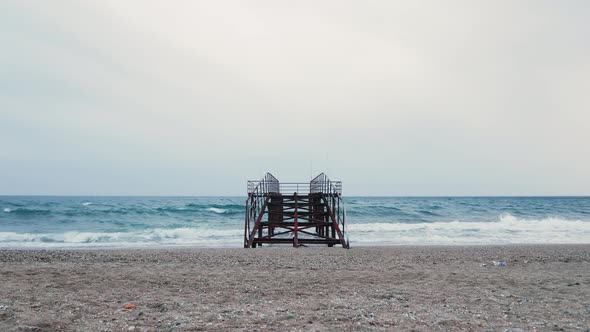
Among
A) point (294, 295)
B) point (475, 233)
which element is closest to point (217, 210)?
point (475, 233)

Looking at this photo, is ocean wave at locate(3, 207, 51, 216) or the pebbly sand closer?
the pebbly sand

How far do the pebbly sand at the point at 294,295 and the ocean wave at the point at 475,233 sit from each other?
49.6 ft

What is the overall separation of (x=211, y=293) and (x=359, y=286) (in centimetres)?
344

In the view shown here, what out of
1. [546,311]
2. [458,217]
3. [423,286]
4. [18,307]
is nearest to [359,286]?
[423,286]

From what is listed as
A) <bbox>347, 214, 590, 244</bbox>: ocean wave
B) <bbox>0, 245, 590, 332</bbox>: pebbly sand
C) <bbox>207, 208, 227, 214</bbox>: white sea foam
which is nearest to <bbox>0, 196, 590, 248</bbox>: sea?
<bbox>347, 214, 590, 244</bbox>: ocean wave

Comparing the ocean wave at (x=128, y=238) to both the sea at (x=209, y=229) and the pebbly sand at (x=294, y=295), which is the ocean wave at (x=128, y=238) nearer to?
the sea at (x=209, y=229)

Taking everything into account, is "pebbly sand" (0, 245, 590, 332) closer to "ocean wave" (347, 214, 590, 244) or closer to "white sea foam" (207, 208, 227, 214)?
"ocean wave" (347, 214, 590, 244)

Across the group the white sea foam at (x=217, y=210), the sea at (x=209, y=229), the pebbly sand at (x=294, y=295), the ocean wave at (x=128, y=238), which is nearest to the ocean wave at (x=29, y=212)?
the sea at (x=209, y=229)

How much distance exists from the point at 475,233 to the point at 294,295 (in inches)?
1139

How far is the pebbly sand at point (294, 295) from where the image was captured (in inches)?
267

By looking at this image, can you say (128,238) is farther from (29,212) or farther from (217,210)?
(217,210)

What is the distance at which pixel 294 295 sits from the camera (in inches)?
349

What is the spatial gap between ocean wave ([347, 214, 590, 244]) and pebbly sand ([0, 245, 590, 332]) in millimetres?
15106

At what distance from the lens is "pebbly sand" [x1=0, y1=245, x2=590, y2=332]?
6.77 metres
